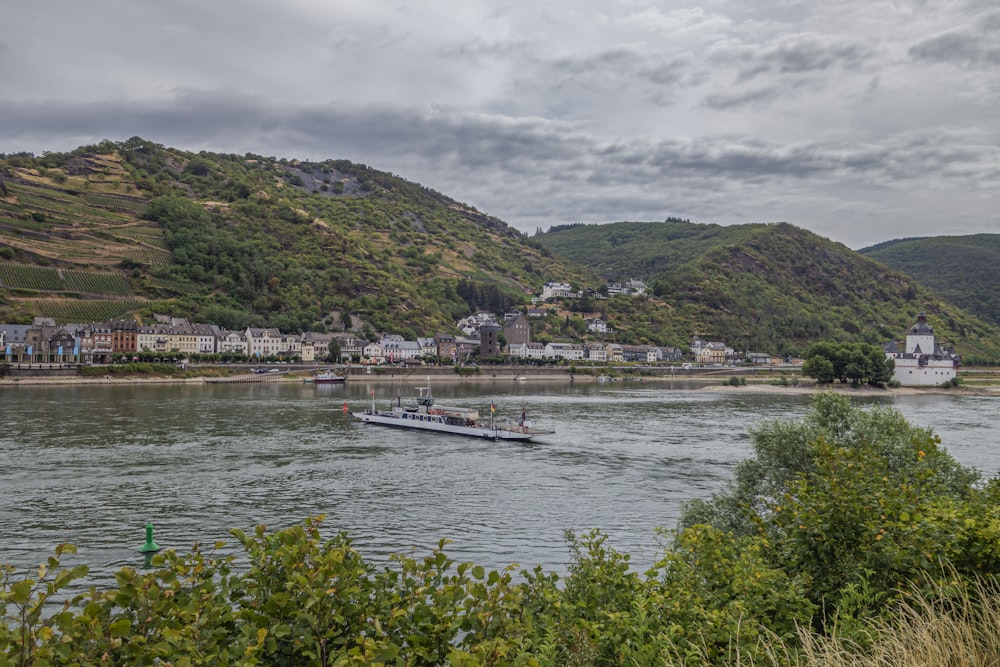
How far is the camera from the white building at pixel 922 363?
105 metres

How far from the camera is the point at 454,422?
161 feet

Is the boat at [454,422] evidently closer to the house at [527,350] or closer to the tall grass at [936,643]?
the tall grass at [936,643]

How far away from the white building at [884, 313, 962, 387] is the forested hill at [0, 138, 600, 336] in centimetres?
8308

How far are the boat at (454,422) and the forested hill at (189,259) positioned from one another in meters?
71.2

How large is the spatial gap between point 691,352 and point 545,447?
4573 inches

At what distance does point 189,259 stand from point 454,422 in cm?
10172

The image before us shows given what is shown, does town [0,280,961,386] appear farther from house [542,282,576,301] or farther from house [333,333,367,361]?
house [542,282,576,301]

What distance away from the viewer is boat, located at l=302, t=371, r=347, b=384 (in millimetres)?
95037

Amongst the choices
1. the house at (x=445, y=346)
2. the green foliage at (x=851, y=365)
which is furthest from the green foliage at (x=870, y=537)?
the house at (x=445, y=346)

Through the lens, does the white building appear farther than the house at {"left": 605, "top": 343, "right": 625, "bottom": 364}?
No

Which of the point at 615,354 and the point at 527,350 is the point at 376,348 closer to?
the point at 527,350

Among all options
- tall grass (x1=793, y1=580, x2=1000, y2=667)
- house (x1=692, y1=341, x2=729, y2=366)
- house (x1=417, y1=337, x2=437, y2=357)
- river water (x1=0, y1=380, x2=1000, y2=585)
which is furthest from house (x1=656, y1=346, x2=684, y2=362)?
tall grass (x1=793, y1=580, x2=1000, y2=667)

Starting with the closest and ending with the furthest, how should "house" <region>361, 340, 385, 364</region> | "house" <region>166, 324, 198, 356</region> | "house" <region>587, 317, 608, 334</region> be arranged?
"house" <region>166, 324, 198, 356</region> < "house" <region>361, 340, 385, 364</region> < "house" <region>587, 317, 608, 334</region>

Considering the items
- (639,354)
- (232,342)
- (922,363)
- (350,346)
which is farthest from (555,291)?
(922,363)
